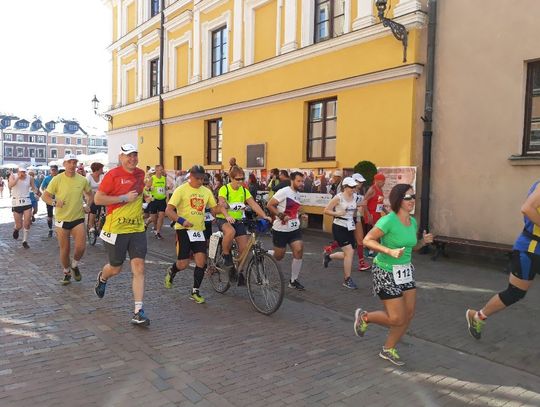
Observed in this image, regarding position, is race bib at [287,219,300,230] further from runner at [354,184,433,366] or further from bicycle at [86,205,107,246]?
bicycle at [86,205,107,246]

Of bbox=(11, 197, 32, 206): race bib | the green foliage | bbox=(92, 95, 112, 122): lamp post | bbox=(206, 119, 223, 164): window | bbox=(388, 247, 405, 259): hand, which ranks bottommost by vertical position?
bbox=(11, 197, 32, 206): race bib

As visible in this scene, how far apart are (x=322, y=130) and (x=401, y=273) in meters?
9.26

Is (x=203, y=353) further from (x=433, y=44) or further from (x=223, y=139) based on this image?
(x=223, y=139)

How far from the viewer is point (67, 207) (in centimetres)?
692

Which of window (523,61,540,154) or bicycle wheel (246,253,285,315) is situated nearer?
bicycle wheel (246,253,285,315)

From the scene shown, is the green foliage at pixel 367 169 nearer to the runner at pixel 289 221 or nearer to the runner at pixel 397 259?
the runner at pixel 289 221

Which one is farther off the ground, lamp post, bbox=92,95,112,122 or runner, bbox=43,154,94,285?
lamp post, bbox=92,95,112,122

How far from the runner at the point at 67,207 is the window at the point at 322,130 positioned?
A: 23.8ft

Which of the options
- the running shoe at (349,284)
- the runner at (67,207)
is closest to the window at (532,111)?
the running shoe at (349,284)

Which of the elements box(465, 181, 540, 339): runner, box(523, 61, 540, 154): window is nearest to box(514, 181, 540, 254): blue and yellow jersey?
box(465, 181, 540, 339): runner

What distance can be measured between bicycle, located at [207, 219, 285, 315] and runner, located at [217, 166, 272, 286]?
9cm

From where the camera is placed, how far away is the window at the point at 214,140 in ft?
57.6

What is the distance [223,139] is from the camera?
16938mm

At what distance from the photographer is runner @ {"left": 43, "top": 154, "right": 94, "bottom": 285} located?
6.90 metres
